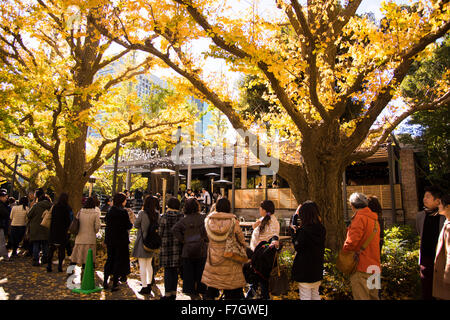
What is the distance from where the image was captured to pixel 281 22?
8484mm

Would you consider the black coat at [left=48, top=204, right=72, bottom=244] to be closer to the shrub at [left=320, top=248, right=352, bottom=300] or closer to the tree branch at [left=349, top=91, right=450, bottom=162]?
the shrub at [left=320, top=248, right=352, bottom=300]

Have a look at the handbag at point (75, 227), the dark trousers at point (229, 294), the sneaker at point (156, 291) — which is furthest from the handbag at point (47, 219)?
the dark trousers at point (229, 294)

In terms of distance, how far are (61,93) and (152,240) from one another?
19.4 ft

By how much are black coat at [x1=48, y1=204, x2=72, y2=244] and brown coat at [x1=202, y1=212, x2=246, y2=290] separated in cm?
429

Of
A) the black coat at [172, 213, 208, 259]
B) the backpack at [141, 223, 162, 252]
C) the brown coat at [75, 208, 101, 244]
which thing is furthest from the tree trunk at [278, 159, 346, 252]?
the brown coat at [75, 208, 101, 244]

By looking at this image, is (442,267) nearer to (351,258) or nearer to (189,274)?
(351,258)

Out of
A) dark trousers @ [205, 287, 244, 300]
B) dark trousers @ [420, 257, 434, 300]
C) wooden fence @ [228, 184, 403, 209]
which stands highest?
wooden fence @ [228, 184, 403, 209]

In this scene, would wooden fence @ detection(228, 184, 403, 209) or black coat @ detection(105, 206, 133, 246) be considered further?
wooden fence @ detection(228, 184, 403, 209)

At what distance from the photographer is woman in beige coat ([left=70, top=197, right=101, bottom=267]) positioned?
5.88 m

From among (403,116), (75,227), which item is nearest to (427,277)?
(403,116)

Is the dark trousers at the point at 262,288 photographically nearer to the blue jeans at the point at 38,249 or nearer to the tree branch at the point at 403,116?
the tree branch at the point at 403,116

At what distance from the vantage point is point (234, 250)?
3.71 m

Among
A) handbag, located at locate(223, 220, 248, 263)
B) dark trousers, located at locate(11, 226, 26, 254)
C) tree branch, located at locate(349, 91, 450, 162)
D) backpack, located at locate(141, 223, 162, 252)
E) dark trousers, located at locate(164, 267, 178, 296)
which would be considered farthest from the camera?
dark trousers, located at locate(11, 226, 26, 254)
